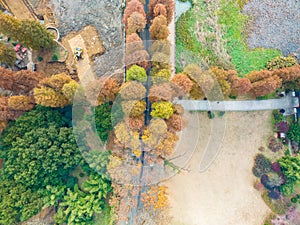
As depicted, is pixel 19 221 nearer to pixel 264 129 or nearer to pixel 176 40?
pixel 176 40

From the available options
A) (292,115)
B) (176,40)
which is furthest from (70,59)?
(292,115)

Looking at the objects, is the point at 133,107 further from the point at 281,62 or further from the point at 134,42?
the point at 281,62

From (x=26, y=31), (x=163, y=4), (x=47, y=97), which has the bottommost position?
(x=47, y=97)

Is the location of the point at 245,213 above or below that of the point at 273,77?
below

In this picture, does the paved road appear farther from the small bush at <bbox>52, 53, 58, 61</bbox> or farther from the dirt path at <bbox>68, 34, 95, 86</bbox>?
the small bush at <bbox>52, 53, 58, 61</bbox>

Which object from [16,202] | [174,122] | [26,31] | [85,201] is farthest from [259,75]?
[16,202]

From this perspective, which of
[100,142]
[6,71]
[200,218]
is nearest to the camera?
[6,71]

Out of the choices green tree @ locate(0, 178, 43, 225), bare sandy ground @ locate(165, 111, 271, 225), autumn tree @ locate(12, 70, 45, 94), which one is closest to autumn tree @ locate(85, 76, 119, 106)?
autumn tree @ locate(12, 70, 45, 94)
